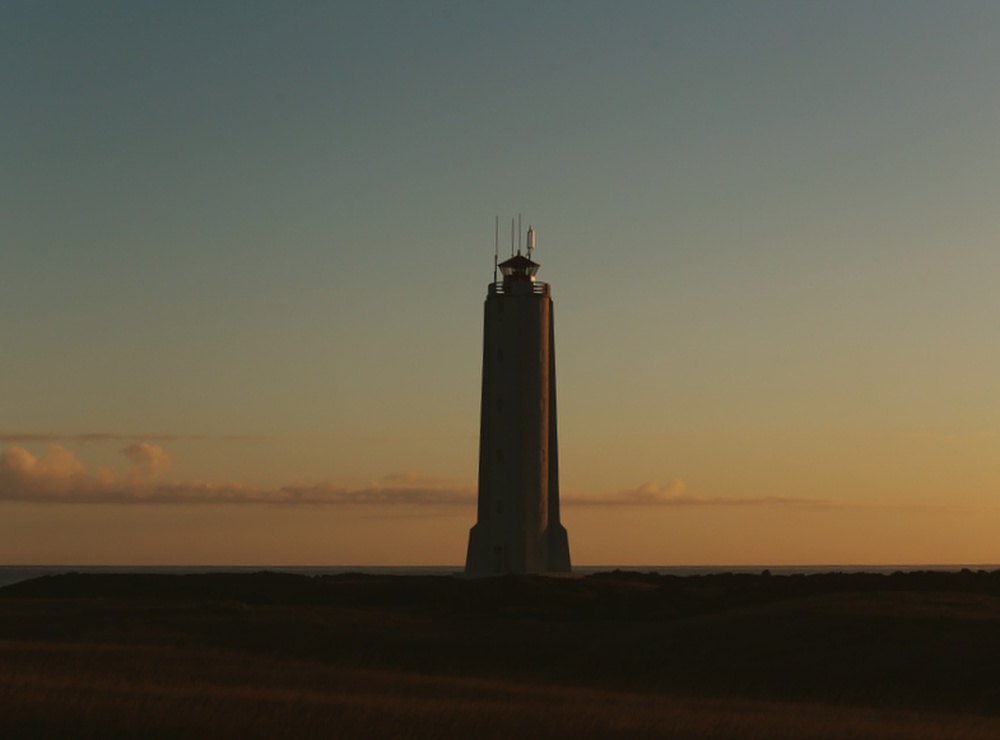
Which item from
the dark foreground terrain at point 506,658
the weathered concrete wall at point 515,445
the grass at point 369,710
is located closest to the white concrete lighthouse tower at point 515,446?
the weathered concrete wall at point 515,445

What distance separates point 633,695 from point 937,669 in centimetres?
812

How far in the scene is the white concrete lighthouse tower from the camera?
62.0m

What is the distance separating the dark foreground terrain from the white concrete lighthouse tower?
A: 10.9ft

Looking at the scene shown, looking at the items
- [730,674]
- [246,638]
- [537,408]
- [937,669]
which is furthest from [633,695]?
[537,408]

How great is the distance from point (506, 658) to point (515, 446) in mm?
22417

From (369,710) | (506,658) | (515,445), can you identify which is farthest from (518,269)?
(369,710)

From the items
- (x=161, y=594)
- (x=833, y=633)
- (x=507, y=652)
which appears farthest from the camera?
(x=161, y=594)

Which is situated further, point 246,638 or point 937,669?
point 246,638

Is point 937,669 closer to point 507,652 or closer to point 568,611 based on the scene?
point 507,652

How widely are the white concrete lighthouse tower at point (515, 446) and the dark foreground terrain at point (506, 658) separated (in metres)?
3.33

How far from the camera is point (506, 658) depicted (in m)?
40.1

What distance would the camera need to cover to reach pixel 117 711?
21422mm

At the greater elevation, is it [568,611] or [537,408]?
[537,408]

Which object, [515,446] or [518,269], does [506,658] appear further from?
[518,269]
